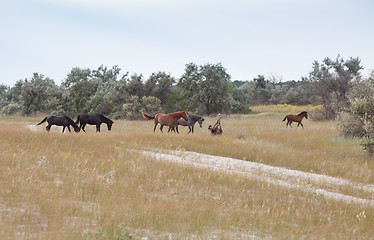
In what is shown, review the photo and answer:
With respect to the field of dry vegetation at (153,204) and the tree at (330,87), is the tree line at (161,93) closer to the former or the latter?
the tree at (330,87)

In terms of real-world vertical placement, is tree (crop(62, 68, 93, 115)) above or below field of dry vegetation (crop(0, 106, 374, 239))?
above

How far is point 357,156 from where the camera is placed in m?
16.3

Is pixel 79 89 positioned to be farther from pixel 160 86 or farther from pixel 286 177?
pixel 286 177

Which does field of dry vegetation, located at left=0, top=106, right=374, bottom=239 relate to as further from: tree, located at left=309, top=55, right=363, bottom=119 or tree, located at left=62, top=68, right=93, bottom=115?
tree, located at left=62, top=68, right=93, bottom=115

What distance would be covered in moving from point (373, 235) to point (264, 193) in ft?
8.96

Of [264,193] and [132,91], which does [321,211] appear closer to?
[264,193]

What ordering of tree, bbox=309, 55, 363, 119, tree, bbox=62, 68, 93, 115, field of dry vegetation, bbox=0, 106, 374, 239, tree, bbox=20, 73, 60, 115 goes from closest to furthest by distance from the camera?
field of dry vegetation, bbox=0, 106, 374, 239, tree, bbox=309, 55, 363, 119, tree, bbox=62, 68, 93, 115, tree, bbox=20, 73, 60, 115

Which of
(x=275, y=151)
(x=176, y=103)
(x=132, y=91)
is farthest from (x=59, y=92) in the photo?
(x=275, y=151)

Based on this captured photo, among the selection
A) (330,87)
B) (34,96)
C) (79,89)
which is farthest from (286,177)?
(34,96)

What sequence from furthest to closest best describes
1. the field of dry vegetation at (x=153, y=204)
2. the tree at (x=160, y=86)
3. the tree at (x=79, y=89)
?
the tree at (x=79, y=89), the tree at (x=160, y=86), the field of dry vegetation at (x=153, y=204)

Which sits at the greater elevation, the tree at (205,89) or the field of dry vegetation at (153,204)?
the tree at (205,89)

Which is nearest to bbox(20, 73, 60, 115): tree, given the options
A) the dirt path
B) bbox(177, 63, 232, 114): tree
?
bbox(177, 63, 232, 114): tree

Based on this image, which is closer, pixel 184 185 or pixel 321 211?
pixel 321 211

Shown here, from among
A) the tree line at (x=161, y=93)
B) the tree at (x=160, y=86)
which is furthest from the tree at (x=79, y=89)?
the tree at (x=160, y=86)
